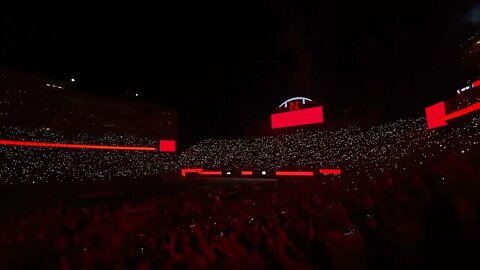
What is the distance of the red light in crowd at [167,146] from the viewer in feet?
114

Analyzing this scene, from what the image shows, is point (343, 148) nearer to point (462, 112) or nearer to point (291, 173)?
point (291, 173)

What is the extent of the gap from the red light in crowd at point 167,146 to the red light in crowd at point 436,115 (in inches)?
1003

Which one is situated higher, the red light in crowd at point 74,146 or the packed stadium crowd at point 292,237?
the red light in crowd at point 74,146

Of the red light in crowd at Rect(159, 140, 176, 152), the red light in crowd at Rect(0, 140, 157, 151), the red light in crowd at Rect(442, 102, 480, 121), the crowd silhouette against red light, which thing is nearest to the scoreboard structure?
the red light in crowd at Rect(159, 140, 176, 152)

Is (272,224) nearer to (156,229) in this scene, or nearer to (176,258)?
(176,258)

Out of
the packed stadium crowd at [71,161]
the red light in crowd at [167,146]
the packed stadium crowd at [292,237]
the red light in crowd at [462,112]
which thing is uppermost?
the red light in crowd at [167,146]

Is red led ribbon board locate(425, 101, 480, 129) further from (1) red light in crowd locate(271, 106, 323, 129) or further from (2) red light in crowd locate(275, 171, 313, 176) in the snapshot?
(1) red light in crowd locate(271, 106, 323, 129)

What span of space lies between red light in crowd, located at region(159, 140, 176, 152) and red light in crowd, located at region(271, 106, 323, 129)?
1178cm

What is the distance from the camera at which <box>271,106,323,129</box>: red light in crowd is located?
3092 centimetres

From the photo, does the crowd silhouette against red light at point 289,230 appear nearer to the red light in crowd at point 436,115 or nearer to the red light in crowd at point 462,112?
the red light in crowd at point 462,112

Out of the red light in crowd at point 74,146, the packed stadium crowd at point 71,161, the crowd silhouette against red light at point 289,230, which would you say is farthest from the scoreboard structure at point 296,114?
the crowd silhouette against red light at point 289,230

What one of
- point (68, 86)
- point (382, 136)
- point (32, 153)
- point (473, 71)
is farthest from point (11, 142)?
point (473, 71)

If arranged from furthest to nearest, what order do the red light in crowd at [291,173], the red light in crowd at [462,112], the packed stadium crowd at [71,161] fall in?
the red light in crowd at [291,173]
the packed stadium crowd at [71,161]
the red light in crowd at [462,112]

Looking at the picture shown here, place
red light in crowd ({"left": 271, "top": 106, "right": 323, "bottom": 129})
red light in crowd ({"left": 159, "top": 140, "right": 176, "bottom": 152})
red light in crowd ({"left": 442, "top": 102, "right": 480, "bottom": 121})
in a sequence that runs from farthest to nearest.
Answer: red light in crowd ({"left": 159, "top": 140, "right": 176, "bottom": 152})
red light in crowd ({"left": 271, "top": 106, "right": 323, "bottom": 129})
red light in crowd ({"left": 442, "top": 102, "right": 480, "bottom": 121})
